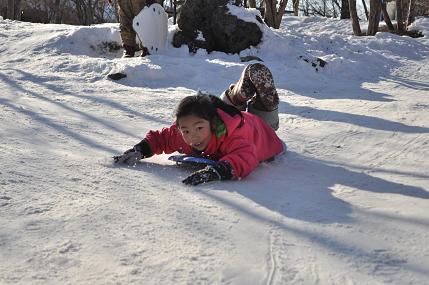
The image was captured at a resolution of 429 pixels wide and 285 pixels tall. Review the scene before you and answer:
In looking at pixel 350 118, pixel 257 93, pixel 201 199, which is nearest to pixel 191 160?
pixel 201 199

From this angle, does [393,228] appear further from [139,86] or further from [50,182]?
[139,86]

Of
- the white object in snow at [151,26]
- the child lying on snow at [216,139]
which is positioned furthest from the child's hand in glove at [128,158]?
the white object in snow at [151,26]

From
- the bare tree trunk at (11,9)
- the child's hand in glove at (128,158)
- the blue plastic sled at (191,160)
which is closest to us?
the blue plastic sled at (191,160)

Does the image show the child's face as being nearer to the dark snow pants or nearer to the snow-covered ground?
the snow-covered ground

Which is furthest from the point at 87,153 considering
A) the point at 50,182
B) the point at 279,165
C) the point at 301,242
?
the point at 301,242

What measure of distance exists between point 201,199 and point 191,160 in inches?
20.3

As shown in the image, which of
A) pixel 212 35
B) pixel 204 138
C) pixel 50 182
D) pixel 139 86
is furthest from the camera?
pixel 212 35

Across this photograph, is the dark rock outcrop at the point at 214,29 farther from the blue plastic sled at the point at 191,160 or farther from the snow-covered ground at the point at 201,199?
the blue plastic sled at the point at 191,160

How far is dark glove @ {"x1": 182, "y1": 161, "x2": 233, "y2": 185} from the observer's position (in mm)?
2416

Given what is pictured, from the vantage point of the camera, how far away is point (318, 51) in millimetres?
8828

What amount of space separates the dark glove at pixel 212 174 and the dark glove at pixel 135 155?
1.54 ft

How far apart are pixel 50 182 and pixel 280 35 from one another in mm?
7159

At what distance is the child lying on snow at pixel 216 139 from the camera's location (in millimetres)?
2502

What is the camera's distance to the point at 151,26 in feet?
23.7
